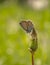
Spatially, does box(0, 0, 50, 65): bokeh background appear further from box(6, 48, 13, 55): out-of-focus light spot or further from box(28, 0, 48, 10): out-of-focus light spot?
box(28, 0, 48, 10): out-of-focus light spot

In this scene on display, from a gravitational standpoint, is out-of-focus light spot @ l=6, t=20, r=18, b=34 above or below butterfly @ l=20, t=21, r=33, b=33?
below

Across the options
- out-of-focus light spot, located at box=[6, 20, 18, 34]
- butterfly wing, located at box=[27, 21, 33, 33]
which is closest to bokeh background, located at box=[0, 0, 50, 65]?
out-of-focus light spot, located at box=[6, 20, 18, 34]

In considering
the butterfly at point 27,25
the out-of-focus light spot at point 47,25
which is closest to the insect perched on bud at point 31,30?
the butterfly at point 27,25

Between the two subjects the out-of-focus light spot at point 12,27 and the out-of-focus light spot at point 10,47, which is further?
the out-of-focus light spot at point 12,27

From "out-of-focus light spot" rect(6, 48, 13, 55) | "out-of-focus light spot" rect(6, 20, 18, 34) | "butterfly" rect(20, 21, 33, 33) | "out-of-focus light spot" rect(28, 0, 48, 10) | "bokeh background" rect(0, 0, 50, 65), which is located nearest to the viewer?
"butterfly" rect(20, 21, 33, 33)

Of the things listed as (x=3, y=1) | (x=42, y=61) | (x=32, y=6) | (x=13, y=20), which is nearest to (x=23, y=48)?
(x=42, y=61)

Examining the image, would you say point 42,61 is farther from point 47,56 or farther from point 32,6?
point 32,6

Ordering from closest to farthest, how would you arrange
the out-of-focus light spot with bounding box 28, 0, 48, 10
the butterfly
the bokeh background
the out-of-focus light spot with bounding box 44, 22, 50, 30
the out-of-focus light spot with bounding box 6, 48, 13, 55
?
the butterfly → the bokeh background → the out-of-focus light spot with bounding box 6, 48, 13, 55 → the out-of-focus light spot with bounding box 44, 22, 50, 30 → the out-of-focus light spot with bounding box 28, 0, 48, 10

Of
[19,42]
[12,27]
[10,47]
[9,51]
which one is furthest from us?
[12,27]

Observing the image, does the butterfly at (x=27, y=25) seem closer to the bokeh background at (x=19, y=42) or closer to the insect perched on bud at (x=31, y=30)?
the insect perched on bud at (x=31, y=30)

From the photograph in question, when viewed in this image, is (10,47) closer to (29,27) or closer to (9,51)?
(9,51)

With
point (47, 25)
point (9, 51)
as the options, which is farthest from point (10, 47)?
point (47, 25)
